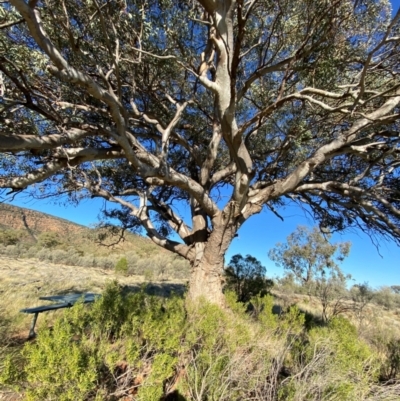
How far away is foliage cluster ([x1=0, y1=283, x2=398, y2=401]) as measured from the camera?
2.02 m

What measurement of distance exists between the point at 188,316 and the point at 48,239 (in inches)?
1218

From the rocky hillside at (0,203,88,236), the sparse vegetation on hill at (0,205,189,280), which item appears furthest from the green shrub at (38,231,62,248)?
the rocky hillside at (0,203,88,236)

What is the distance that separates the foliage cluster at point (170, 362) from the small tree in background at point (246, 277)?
641 cm

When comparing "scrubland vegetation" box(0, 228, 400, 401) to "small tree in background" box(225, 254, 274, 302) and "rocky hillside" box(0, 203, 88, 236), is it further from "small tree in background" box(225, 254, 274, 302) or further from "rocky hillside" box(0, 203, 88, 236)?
"rocky hillside" box(0, 203, 88, 236)

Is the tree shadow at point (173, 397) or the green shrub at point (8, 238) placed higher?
the green shrub at point (8, 238)

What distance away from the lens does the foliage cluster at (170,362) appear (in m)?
2.02

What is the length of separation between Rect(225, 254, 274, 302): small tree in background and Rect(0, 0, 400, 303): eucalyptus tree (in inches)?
135

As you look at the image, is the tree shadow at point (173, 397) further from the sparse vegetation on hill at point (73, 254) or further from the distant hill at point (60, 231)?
the distant hill at point (60, 231)

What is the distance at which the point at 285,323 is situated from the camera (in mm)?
3885

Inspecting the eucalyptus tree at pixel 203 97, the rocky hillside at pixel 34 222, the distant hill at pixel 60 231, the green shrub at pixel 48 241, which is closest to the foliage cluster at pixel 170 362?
the eucalyptus tree at pixel 203 97

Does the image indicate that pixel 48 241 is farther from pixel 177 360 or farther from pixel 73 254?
pixel 177 360

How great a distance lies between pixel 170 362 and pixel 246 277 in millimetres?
7995

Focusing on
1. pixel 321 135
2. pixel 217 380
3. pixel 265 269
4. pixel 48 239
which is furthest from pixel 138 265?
pixel 217 380

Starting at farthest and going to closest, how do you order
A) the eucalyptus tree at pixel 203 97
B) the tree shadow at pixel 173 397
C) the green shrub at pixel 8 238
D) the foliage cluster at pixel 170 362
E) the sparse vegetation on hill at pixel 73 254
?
the green shrub at pixel 8 238
the sparse vegetation on hill at pixel 73 254
the eucalyptus tree at pixel 203 97
the tree shadow at pixel 173 397
the foliage cluster at pixel 170 362
